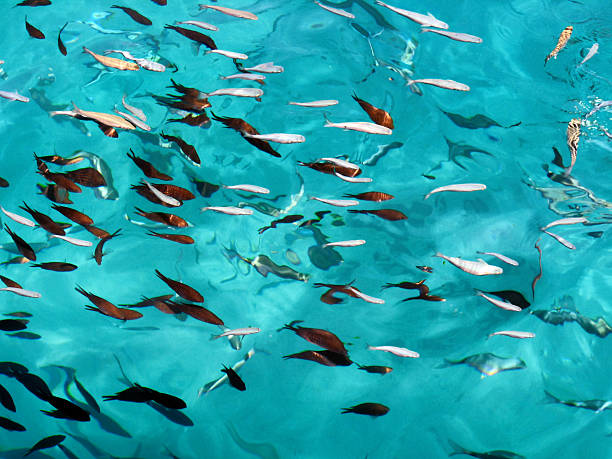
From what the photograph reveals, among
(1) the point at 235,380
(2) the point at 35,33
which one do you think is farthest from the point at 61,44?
(1) the point at 235,380

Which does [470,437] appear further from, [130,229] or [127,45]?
[127,45]

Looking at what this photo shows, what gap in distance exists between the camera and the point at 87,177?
2697 millimetres

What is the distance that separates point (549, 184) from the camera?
284 cm

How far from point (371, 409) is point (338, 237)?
1027 millimetres

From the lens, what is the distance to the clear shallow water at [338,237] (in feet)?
8.15

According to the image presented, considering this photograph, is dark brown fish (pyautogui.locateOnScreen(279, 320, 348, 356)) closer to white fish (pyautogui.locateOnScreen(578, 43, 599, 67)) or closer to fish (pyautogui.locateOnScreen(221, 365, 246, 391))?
fish (pyautogui.locateOnScreen(221, 365, 246, 391))

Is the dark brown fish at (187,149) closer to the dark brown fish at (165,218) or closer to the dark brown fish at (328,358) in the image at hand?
the dark brown fish at (165,218)

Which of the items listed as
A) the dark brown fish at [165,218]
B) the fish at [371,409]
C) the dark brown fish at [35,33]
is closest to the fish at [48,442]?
the dark brown fish at [165,218]

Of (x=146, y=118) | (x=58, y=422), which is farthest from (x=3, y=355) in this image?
(x=146, y=118)

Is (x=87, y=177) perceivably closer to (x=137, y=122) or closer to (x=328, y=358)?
(x=137, y=122)

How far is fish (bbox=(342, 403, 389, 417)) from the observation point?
2410mm

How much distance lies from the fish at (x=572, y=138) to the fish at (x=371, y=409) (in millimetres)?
1840

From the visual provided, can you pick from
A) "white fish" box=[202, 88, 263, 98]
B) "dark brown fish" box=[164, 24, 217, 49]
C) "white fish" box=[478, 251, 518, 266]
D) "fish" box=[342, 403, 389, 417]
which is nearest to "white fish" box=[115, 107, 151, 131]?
"white fish" box=[202, 88, 263, 98]

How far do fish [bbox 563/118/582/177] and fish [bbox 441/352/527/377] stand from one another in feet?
4.05
